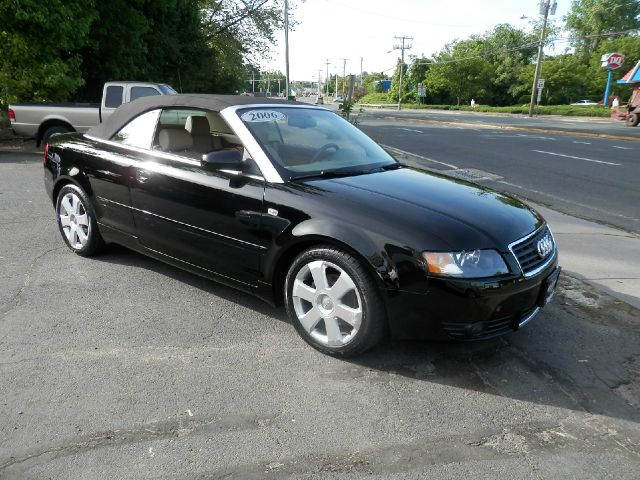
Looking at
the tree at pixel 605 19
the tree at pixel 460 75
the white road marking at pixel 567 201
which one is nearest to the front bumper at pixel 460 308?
the white road marking at pixel 567 201

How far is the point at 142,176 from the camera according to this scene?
13.3 ft

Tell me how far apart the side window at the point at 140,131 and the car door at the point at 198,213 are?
21 cm

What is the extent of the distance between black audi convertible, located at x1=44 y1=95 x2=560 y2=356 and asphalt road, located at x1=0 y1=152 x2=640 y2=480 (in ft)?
1.00

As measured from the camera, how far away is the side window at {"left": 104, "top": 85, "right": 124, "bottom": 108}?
11773 millimetres

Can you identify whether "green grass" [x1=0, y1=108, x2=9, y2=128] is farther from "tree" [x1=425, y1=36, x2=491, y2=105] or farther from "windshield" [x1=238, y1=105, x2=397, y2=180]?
"tree" [x1=425, y1=36, x2=491, y2=105]

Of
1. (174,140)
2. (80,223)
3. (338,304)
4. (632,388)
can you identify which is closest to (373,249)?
(338,304)

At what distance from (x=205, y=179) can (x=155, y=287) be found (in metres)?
1.13

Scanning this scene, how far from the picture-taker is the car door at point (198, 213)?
347 centimetres

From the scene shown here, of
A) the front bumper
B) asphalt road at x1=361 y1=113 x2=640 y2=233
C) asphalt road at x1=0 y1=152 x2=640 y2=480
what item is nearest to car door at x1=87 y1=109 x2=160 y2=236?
asphalt road at x1=0 y1=152 x2=640 y2=480

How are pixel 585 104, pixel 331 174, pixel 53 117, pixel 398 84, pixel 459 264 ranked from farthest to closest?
pixel 398 84
pixel 585 104
pixel 53 117
pixel 331 174
pixel 459 264

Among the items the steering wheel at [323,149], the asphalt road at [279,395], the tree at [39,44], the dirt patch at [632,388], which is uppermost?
the tree at [39,44]

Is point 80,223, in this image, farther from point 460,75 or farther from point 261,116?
point 460,75

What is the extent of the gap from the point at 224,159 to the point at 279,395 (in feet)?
5.05

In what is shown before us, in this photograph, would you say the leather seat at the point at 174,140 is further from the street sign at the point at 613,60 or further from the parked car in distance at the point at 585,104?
the parked car in distance at the point at 585,104
